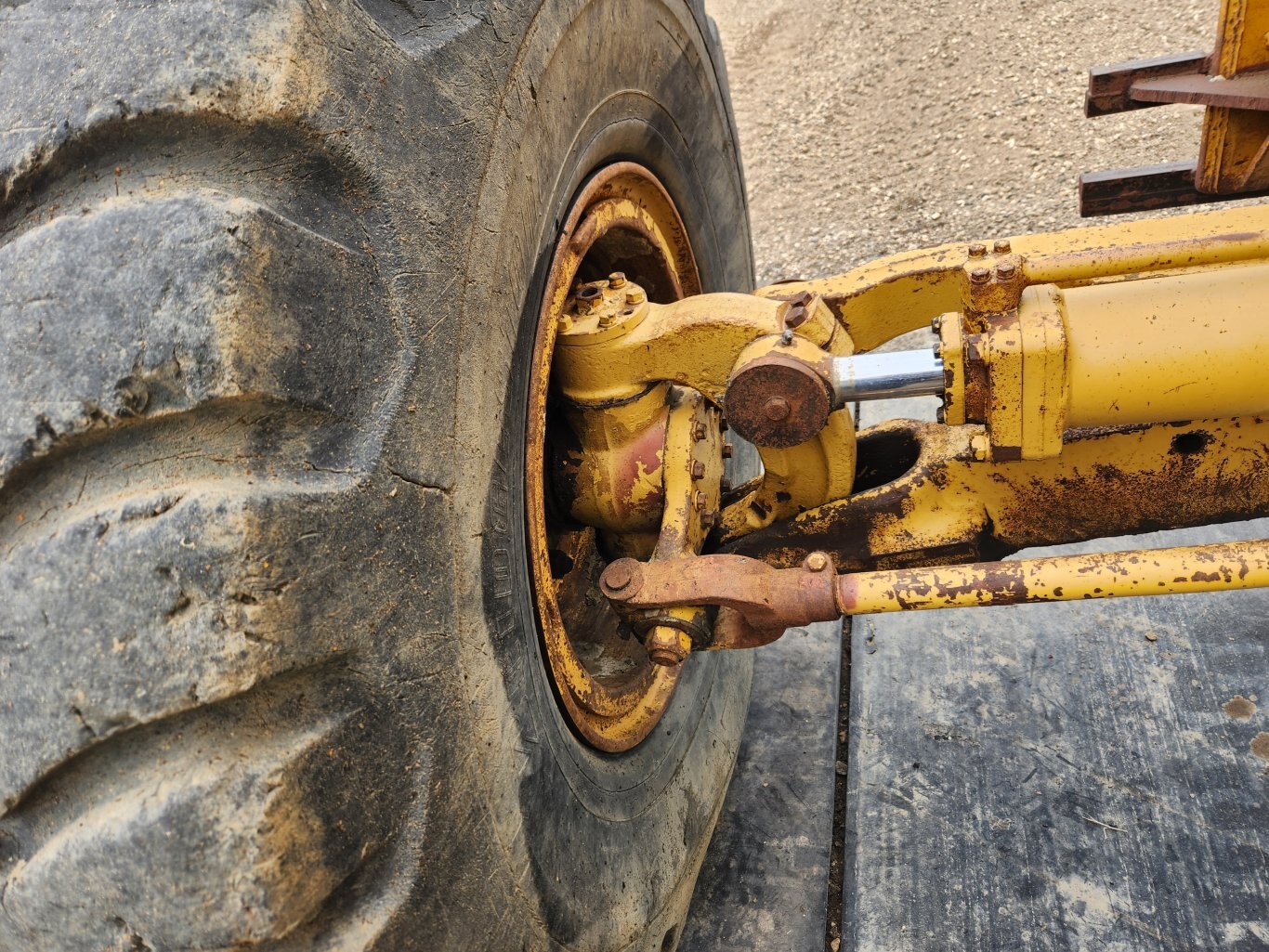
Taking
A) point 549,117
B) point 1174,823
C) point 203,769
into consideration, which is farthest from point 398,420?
point 1174,823

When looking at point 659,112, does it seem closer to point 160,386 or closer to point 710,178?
point 710,178

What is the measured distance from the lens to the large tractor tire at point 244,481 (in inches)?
30.1

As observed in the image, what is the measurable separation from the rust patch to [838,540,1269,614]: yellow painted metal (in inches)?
33.7

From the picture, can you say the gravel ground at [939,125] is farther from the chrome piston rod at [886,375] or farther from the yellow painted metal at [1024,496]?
the chrome piston rod at [886,375]

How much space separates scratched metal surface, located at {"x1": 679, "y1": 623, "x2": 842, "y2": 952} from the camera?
1.71 meters

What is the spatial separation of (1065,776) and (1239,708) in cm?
38

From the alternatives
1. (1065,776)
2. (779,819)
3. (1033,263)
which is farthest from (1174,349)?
(779,819)

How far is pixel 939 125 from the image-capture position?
4215 mm

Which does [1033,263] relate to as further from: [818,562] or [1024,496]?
[818,562]

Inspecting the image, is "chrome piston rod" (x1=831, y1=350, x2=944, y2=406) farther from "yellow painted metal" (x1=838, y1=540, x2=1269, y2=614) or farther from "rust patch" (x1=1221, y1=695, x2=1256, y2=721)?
"rust patch" (x1=1221, y1=695, x2=1256, y2=721)

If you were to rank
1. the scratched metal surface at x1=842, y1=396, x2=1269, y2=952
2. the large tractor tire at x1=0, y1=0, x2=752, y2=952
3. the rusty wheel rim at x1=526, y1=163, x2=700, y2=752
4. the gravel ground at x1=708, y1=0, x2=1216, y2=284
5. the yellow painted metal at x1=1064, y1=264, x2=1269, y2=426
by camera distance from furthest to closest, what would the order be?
the gravel ground at x1=708, y1=0, x2=1216, y2=284 < the scratched metal surface at x1=842, y1=396, x2=1269, y2=952 < the rusty wheel rim at x1=526, y1=163, x2=700, y2=752 < the yellow painted metal at x1=1064, y1=264, x2=1269, y2=426 < the large tractor tire at x1=0, y1=0, x2=752, y2=952

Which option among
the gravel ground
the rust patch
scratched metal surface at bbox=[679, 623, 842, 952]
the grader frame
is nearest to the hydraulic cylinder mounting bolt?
the grader frame

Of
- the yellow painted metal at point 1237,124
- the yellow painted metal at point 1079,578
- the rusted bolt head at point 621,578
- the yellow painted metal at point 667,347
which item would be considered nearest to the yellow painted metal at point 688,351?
the yellow painted metal at point 667,347

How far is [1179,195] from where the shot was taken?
192cm
